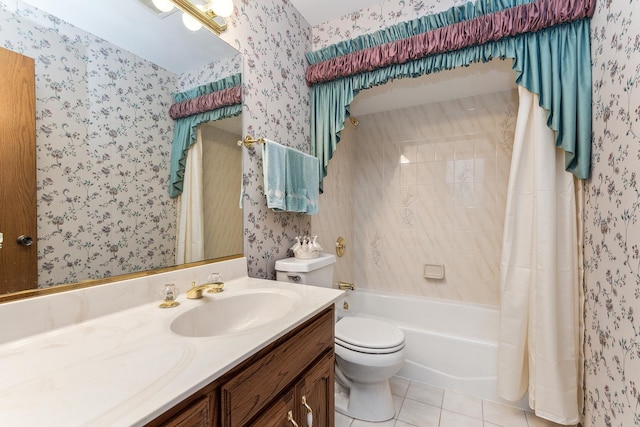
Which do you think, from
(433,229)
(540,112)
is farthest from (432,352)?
(540,112)

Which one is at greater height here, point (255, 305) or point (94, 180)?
point (94, 180)

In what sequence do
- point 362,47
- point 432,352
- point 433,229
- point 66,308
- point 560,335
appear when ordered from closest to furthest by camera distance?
point 66,308 < point 560,335 < point 362,47 < point 432,352 < point 433,229

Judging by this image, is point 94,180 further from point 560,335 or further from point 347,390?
point 560,335

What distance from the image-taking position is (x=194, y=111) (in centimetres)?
114

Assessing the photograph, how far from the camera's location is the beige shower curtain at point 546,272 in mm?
1354

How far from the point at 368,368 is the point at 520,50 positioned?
176 centimetres

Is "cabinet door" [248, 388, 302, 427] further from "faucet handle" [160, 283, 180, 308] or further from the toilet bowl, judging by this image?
the toilet bowl

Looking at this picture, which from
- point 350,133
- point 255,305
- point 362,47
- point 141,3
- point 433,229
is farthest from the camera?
point 350,133

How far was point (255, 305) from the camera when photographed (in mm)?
1105

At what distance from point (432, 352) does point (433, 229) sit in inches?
38.8

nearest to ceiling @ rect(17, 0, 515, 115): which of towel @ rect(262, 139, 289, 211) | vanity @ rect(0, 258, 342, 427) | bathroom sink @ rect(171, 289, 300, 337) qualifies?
towel @ rect(262, 139, 289, 211)

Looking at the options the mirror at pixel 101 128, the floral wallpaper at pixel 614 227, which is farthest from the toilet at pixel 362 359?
the floral wallpaper at pixel 614 227

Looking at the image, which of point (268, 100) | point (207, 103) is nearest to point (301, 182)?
point (268, 100)

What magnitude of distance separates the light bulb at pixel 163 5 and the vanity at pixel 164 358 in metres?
0.99
